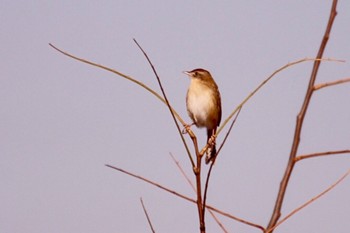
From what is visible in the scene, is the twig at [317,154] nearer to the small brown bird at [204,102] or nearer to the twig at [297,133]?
the twig at [297,133]

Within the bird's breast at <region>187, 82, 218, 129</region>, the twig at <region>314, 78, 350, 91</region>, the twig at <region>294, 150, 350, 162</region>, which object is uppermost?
the bird's breast at <region>187, 82, 218, 129</region>

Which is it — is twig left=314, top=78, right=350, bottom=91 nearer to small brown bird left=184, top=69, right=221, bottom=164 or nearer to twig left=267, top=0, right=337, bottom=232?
twig left=267, top=0, right=337, bottom=232

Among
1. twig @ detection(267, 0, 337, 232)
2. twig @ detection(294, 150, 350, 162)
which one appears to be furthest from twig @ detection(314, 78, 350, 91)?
twig @ detection(294, 150, 350, 162)

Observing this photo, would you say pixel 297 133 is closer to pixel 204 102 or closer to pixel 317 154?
pixel 317 154

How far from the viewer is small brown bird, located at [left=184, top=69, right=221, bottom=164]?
754cm

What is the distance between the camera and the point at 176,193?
1.36m

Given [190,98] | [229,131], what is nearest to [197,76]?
[190,98]

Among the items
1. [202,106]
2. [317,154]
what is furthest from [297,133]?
[202,106]

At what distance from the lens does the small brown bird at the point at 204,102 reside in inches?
297

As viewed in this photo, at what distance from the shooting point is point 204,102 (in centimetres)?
771

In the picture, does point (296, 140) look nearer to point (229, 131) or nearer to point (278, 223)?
point (278, 223)

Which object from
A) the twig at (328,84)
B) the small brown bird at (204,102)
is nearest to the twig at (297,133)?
the twig at (328,84)

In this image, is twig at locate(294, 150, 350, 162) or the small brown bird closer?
twig at locate(294, 150, 350, 162)

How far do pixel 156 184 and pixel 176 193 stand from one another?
55 millimetres
